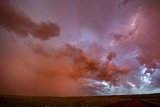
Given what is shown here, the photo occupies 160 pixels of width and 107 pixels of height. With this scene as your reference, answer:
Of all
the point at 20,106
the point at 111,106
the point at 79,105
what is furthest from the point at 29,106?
the point at 111,106

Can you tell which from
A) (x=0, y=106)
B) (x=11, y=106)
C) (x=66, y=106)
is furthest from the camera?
(x=66, y=106)

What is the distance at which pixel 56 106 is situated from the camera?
59.5m

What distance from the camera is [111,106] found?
1552cm

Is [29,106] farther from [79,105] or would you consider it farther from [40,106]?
[79,105]

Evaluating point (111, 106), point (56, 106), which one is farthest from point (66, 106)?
point (111, 106)

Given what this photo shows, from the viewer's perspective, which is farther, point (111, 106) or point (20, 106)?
point (20, 106)

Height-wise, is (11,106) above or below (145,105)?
above

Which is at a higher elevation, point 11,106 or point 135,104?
point 11,106

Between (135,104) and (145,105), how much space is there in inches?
29.7

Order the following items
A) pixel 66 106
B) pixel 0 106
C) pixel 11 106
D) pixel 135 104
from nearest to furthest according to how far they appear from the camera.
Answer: pixel 135 104, pixel 0 106, pixel 11 106, pixel 66 106

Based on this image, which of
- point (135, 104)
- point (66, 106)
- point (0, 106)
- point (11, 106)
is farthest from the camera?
point (66, 106)

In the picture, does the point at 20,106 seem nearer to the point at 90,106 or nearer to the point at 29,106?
the point at 29,106

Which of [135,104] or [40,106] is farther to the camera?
[40,106]

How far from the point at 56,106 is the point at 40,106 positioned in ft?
14.9
